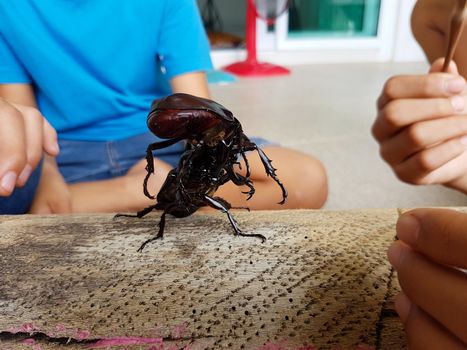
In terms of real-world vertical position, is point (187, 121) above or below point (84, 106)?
above

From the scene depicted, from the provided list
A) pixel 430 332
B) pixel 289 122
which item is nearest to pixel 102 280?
pixel 430 332

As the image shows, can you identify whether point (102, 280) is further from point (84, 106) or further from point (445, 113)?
point (84, 106)

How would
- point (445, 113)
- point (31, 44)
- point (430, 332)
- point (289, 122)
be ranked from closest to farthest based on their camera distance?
point (430, 332), point (445, 113), point (31, 44), point (289, 122)

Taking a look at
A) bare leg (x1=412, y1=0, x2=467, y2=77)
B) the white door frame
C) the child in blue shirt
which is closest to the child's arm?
the child in blue shirt

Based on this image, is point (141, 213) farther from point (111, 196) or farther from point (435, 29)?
point (435, 29)

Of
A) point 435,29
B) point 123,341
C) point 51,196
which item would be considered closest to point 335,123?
point 435,29

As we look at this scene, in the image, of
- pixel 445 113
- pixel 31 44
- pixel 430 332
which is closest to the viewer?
pixel 430 332

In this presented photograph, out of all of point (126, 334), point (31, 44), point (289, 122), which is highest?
point (31, 44)

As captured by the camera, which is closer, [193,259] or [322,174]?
[193,259]
